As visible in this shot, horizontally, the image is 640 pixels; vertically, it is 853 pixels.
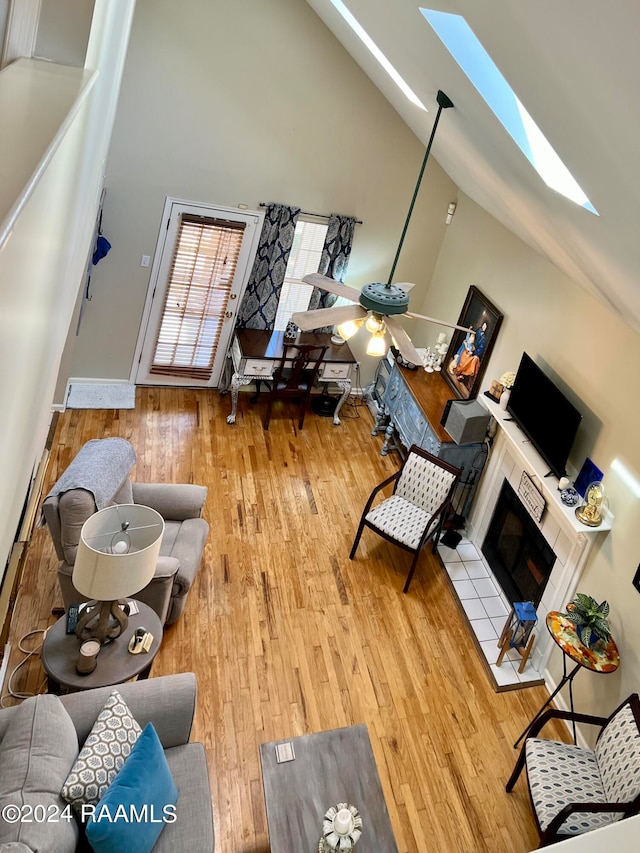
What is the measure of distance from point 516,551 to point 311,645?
1866 millimetres

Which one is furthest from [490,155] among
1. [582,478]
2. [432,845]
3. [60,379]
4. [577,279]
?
[60,379]

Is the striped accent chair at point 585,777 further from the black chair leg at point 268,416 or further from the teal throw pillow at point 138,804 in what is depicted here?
the black chair leg at point 268,416

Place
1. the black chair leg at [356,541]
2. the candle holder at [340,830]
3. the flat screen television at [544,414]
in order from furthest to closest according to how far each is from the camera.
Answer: the black chair leg at [356,541] < the flat screen television at [544,414] < the candle holder at [340,830]

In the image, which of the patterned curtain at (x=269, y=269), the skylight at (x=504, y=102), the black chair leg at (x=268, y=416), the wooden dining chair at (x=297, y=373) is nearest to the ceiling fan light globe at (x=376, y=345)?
the skylight at (x=504, y=102)

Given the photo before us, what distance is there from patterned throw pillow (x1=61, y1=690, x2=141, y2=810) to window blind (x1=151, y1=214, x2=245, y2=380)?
4239 mm

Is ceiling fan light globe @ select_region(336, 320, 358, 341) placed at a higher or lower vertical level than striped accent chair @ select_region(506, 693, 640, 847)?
higher

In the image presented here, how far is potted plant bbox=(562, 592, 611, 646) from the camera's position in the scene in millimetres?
3973

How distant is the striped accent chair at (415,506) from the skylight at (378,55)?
8.70 ft

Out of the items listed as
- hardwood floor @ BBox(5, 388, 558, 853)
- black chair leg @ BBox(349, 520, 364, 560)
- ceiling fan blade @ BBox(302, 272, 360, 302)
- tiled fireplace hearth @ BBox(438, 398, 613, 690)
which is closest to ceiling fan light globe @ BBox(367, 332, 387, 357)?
ceiling fan blade @ BBox(302, 272, 360, 302)

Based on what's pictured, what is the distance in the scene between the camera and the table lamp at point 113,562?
3.12m

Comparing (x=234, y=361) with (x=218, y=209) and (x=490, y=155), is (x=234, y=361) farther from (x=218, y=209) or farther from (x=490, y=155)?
(x=490, y=155)

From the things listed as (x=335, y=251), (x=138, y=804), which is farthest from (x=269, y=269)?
(x=138, y=804)

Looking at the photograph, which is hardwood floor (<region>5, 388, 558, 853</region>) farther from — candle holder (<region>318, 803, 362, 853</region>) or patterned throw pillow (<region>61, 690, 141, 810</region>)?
patterned throw pillow (<region>61, 690, 141, 810</region>)

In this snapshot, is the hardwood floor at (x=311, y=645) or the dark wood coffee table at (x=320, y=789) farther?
the hardwood floor at (x=311, y=645)
